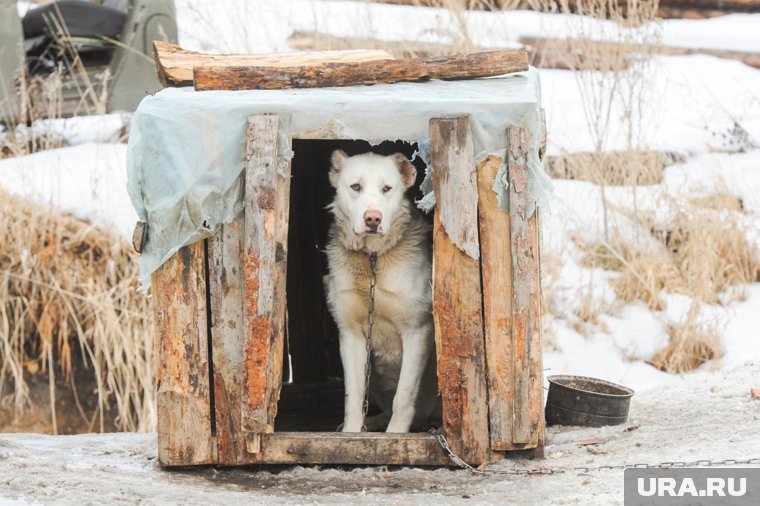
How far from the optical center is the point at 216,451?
14.3 feet

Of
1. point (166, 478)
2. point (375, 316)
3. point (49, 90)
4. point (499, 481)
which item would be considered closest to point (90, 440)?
point (166, 478)

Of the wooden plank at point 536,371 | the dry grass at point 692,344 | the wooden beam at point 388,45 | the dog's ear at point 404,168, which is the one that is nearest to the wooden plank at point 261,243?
the dog's ear at point 404,168

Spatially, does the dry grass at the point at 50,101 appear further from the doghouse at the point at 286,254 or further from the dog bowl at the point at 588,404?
the dog bowl at the point at 588,404

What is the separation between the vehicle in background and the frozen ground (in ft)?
12.1

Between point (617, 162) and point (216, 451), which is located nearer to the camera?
point (216, 451)

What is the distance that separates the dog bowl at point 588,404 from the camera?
5008mm

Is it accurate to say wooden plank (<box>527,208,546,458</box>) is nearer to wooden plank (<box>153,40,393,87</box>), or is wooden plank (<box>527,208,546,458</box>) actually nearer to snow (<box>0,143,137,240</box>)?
wooden plank (<box>153,40,393,87</box>)

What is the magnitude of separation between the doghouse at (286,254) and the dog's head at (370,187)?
1.08 ft

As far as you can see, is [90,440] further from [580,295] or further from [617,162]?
[617,162]

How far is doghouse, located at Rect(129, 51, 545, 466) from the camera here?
4125 millimetres

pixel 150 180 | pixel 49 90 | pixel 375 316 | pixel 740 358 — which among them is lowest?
pixel 740 358

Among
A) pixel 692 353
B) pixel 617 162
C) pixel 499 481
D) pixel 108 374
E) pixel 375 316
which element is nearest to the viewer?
pixel 499 481

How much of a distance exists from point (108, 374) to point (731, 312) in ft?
16.1

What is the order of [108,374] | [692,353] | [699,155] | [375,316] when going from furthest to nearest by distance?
[699,155], [692,353], [108,374], [375,316]
